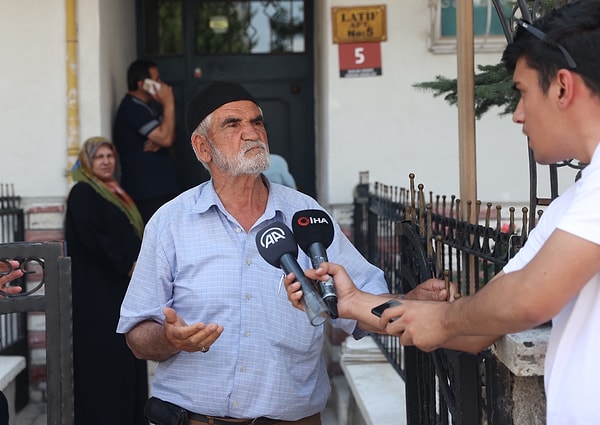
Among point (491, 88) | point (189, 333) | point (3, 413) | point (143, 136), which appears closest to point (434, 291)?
point (189, 333)

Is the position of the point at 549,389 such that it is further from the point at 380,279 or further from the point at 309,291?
the point at 380,279

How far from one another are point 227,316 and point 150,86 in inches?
155

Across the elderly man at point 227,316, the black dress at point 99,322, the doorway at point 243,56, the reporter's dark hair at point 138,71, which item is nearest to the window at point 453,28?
the doorway at point 243,56

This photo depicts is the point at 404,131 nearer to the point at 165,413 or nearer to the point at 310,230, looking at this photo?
the point at 165,413

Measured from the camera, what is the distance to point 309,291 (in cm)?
206

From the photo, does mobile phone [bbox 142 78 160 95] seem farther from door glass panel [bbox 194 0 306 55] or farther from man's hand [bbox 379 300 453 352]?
man's hand [bbox 379 300 453 352]

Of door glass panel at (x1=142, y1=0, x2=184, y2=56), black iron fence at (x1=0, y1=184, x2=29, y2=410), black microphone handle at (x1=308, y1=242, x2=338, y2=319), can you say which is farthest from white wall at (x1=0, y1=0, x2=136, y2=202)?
black microphone handle at (x1=308, y1=242, x2=338, y2=319)

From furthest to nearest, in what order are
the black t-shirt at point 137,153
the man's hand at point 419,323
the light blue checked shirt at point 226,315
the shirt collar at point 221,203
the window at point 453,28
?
the black t-shirt at point 137,153 < the window at point 453,28 < the shirt collar at point 221,203 < the light blue checked shirt at point 226,315 < the man's hand at point 419,323

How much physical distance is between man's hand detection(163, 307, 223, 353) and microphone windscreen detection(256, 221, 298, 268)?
0.98ft

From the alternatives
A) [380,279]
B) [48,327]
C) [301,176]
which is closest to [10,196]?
[301,176]

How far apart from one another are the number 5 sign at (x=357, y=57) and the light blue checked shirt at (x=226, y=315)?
349cm

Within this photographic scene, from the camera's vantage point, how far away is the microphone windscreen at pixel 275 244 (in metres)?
2.21

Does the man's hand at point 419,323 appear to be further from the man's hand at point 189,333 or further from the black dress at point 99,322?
the black dress at point 99,322

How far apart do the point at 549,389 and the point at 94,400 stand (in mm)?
4172
